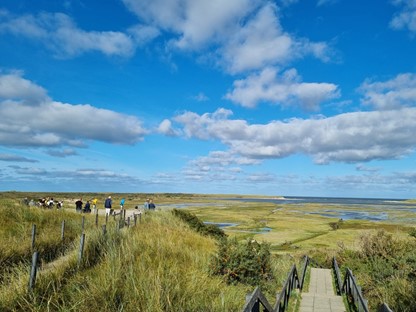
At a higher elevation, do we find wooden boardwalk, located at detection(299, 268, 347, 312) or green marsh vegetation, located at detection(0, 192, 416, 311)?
green marsh vegetation, located at detection(0, 192, 416, 311)

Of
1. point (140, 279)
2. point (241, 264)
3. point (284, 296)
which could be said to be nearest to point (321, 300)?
point (241, 264)

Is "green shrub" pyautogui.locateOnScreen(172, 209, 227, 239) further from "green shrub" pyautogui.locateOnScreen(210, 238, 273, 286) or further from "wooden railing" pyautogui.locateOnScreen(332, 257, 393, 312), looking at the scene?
"wooden railing" pyautogui.locateOnScreen(332, 257, 393, 312)

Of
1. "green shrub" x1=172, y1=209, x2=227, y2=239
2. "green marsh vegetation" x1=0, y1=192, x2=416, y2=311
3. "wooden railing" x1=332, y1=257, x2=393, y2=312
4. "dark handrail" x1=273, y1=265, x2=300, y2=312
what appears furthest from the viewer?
"green shrub" x1=172, y1=209, x2=227, y2=239

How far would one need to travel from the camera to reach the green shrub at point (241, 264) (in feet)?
38.6

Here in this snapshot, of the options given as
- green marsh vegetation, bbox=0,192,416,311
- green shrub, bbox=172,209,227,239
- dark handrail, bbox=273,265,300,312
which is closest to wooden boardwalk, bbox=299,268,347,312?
dark handrail, bbox=273,265,300,312

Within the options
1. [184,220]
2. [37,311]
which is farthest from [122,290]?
[184,220]

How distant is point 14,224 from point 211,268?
1026 cm

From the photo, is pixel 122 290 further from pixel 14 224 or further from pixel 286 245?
pixel 286 245

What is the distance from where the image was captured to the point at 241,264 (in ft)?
39.5

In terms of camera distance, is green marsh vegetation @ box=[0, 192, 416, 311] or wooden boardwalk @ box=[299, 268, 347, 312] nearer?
green marsh vegetation @ box=[0, 192, 416, 311]

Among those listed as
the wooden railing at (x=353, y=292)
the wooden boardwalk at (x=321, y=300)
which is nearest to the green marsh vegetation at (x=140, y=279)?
the wooden railing at (x=353, y=292)

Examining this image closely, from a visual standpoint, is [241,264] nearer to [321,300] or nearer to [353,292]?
[321,300]

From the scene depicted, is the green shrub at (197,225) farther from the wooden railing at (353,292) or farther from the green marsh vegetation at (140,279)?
the wooden railing at (353,292)

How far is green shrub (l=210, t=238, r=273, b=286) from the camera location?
11.8 meters
